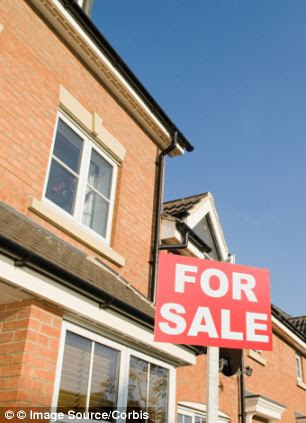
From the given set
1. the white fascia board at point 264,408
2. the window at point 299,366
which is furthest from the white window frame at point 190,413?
the window at point 299,366

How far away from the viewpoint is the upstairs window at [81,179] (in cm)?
663

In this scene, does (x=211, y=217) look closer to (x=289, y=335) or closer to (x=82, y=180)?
(x=82, y=180)

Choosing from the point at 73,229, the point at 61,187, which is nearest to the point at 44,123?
the point at 61,187

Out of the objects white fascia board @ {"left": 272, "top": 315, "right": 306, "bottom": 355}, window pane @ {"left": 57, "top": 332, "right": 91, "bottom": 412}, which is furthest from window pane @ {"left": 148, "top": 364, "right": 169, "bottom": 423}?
white fascia board @ {"left": 272, "top": 315, "right": 306, "bottom": 355}

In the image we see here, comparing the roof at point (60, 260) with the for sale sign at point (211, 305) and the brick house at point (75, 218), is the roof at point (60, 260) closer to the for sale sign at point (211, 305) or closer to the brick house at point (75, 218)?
the brick house at point (75, 218)

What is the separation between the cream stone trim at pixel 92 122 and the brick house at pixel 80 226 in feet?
0.07

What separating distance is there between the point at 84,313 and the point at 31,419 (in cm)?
109

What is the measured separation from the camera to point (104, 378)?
17.5 ft

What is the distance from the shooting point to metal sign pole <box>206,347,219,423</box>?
94.7 inches

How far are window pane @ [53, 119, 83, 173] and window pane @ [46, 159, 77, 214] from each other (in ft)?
0.57

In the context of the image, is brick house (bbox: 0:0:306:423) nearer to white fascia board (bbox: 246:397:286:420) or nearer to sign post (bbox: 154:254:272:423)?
white fascia board (bbox: 246:397:286:420)

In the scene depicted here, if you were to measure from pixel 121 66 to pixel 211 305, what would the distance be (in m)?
6.13

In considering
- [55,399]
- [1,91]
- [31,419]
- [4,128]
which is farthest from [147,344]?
[1,91]

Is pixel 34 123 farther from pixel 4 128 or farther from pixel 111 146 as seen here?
pixel 111 146
